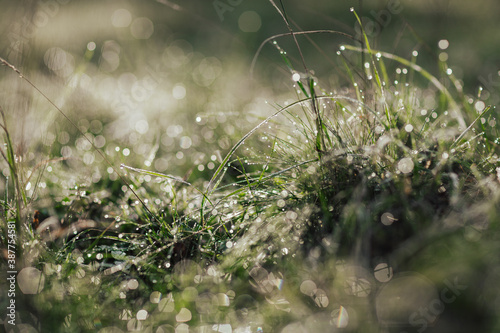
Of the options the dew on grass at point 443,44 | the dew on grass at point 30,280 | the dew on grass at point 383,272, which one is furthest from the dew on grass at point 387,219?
the dew on grass at point 443,44

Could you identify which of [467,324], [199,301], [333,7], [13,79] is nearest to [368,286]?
[467,324]

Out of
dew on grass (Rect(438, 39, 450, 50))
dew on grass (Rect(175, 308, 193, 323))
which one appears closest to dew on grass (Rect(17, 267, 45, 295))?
dew on grass (Rect(175, 308, 193, 323))

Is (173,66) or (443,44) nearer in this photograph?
(443,44)

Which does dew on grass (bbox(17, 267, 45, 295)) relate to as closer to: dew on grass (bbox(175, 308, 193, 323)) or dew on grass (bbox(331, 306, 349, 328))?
dew on grass (bbox(175, 308, 193, 323))

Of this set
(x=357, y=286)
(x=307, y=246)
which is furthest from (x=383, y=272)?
(x=307, y=246)

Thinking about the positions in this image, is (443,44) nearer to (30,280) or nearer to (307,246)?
(307,246)

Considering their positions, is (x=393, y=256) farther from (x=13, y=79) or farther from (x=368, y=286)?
(x=13, y=79)
